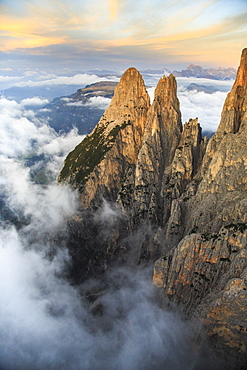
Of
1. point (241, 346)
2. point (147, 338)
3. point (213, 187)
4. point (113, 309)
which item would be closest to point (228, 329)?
point (241, 346)

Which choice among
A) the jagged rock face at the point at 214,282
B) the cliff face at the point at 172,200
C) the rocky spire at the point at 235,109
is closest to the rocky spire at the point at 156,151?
the cliff face at the point at 172,200

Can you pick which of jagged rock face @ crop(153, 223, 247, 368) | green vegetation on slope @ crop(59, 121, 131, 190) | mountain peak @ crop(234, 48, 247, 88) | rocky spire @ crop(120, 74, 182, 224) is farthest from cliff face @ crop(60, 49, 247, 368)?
green vegetation on slope @ crop(59, 121, 131, 190)

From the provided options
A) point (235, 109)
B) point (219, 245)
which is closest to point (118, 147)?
point (235, 109)

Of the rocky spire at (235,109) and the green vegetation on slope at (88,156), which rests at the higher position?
the rocky spire at (235,109)

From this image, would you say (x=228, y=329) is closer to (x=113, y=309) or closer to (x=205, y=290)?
(x=205, y=290)

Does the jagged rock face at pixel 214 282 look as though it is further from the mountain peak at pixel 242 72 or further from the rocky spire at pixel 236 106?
the mountain peak at pixel 242 72

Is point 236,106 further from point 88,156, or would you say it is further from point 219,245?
point 88,156
